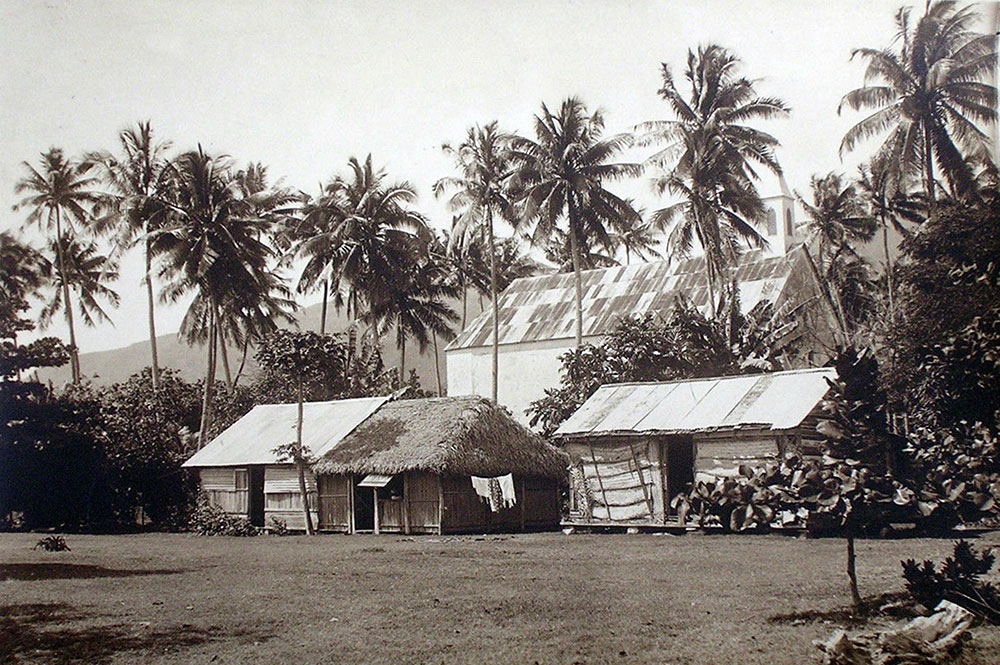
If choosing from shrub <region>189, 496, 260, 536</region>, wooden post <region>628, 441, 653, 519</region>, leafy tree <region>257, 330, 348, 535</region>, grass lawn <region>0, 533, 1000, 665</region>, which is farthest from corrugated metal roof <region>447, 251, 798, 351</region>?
grass lawn <region>0, 533, 1000, 665</region>

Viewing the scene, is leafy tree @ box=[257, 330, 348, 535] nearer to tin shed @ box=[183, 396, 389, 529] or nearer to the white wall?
tin shed @ box=[183, 396, 389, 529]

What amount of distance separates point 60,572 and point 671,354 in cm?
1549

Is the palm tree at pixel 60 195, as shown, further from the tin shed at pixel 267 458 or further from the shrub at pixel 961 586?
the shrub at pixel 961 586

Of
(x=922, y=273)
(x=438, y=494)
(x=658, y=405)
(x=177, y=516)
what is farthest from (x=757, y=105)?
(x=177, y=516)

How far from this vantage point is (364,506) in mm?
24000

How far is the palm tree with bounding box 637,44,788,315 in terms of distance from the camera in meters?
25.1

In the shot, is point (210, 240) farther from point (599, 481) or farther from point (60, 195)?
point (599, 481)

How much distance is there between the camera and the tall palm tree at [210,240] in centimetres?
2911

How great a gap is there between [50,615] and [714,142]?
19.8 meters

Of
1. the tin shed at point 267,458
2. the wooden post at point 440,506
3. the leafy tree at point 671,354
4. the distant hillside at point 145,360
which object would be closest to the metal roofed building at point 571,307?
the leafy tree at point 671,354

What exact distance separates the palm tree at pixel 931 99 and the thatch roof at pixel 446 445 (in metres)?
9.35

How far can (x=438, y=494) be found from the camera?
70.9 ft

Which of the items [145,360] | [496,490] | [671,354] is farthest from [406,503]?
[145,360]

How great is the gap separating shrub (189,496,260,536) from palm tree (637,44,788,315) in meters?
13.0
